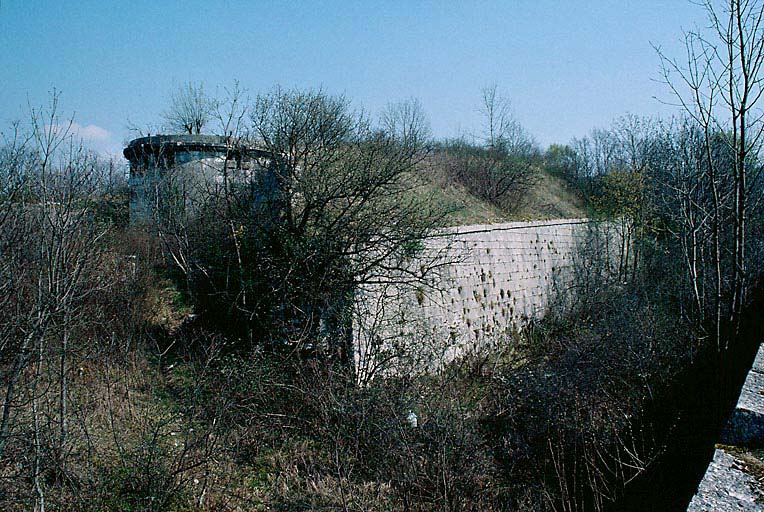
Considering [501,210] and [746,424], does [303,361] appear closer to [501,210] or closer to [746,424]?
[746,424]

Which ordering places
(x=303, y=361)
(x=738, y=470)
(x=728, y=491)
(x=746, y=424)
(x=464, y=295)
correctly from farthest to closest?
1. (x=464, y=295)
2. (x=303, y=361)
3. (x=746, y=424)
4. (x=738, y=470)
5. (x=728, y=491)

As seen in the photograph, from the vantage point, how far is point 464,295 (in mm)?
9727

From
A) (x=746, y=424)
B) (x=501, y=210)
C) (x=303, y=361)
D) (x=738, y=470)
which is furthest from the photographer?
(x=501, y=210)

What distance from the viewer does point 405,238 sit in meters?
7.50

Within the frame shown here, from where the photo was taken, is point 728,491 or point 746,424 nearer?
point 728,491

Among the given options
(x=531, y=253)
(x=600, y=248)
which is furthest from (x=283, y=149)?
(x=600, y=248)

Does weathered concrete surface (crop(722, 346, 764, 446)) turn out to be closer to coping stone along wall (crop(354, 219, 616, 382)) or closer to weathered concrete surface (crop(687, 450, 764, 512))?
weathered concrete surface (crop(687, 450, 764, 512))

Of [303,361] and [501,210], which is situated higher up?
[501,210]

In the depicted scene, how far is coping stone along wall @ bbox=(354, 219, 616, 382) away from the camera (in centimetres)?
752

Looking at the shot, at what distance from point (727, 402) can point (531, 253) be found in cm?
892

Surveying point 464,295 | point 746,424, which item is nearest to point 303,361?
point 464,295

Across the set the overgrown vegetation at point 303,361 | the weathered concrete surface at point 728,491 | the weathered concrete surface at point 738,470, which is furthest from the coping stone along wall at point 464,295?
the weathered concrete surface at point 728,491

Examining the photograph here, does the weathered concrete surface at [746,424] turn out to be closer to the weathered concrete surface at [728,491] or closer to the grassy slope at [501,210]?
the weathered concrete surface at [728,491]

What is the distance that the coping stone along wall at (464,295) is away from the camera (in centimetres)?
752
